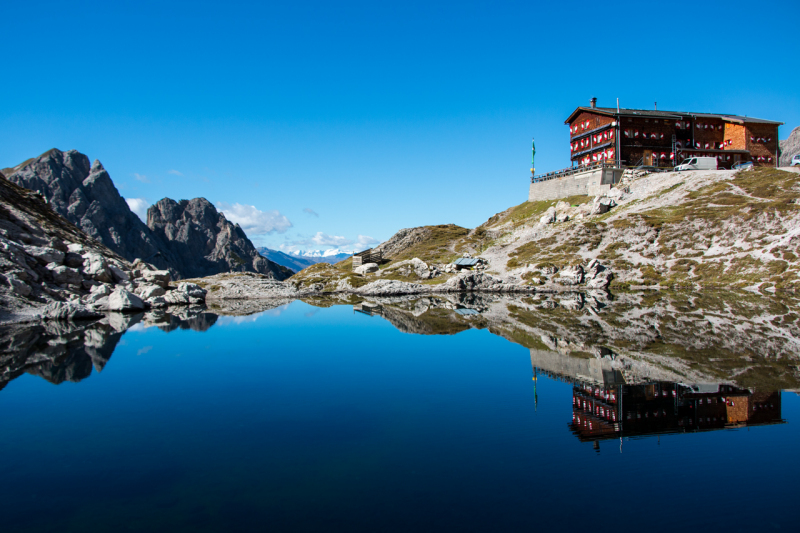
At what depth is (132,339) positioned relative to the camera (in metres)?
37.3

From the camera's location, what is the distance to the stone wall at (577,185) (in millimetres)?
106375

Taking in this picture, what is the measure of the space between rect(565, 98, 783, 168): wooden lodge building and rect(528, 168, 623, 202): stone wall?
11.9 feet

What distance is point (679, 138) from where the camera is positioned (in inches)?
4316

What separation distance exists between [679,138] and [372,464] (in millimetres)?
123808

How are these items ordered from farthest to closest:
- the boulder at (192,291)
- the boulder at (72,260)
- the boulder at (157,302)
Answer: the boulder at (192,291), the boulder at (157,302), the boulder at (72,260)

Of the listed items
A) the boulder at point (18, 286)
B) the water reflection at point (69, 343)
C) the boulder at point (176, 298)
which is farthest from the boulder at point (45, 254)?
the boulder at point (176, 298)

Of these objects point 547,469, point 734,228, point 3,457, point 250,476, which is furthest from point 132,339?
point 734,228

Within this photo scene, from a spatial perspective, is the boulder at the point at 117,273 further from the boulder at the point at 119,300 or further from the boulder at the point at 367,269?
the boulder at the point at 367,269

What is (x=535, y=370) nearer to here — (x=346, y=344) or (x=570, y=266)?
(x=346, y=344)

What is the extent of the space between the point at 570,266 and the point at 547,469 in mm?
69307

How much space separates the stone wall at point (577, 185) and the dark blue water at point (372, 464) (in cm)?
9713

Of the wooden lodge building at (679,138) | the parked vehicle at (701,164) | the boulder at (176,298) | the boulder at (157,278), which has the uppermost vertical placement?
the wooden lodge building at (679,138)

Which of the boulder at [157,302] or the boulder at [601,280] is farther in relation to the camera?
the boulder at [601,280]

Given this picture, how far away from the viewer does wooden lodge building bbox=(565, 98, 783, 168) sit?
106438 mm
